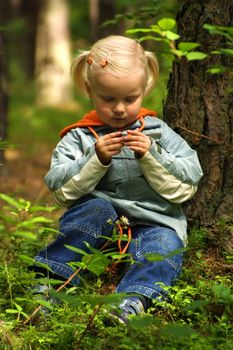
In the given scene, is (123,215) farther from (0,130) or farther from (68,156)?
(0,130)

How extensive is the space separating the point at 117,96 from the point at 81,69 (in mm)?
457

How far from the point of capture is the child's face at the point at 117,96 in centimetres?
368

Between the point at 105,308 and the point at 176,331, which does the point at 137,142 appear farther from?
the point at 176,331

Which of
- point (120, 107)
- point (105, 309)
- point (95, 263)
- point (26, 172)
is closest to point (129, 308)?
point (105, 309)

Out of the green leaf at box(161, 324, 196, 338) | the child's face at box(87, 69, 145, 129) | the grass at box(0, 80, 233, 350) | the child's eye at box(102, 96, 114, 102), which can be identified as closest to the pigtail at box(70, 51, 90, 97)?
the child's face at box(87, 69, 145, 129)

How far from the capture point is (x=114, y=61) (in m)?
3.70

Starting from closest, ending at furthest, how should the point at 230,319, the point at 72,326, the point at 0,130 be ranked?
1. the point at 72,326
2. the point at 230,319
3. the point at 0,130

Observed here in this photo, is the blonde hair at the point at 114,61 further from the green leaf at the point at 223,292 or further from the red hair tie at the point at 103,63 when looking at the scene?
the green leaf at the point at 223,292

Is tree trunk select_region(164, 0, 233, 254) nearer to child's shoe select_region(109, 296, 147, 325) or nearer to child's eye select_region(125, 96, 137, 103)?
child's eye select_region(125, 96, 137, 103)

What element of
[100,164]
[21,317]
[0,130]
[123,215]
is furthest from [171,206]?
[0,130]

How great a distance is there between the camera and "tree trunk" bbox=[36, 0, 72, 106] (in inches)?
641

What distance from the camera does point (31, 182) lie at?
867cm

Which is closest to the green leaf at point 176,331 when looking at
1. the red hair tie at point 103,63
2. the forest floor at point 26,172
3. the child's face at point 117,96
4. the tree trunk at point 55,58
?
the child's face at point 117,96

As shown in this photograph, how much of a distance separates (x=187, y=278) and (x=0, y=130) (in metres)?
4.91
